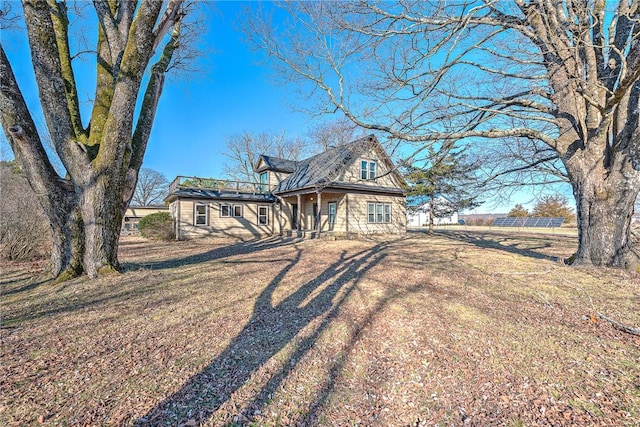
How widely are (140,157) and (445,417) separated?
25.2ft

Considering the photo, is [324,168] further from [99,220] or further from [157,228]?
[99,220]

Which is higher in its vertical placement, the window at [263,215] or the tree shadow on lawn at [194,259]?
the window at [263,215]

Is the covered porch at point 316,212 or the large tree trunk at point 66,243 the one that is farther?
the covered porch at point 316,212

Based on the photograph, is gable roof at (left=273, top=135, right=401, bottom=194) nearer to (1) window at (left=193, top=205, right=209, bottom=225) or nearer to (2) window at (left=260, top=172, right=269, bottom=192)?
(2) window at (left=260, top=172, right=269, bottom=192)

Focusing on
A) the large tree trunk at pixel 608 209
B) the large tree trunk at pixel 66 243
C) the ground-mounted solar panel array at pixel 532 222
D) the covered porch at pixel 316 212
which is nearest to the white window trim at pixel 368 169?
the covered porch at pixel 316 212

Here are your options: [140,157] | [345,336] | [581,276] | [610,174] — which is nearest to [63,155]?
[140,157]

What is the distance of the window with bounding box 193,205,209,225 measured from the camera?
680 inches

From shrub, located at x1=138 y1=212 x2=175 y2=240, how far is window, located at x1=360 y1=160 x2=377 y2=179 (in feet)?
39.5

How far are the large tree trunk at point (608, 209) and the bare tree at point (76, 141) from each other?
10214mm

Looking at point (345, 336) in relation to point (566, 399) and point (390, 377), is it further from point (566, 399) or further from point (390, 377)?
point (566, 399)

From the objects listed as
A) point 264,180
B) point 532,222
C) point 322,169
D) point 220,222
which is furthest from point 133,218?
point 532,222

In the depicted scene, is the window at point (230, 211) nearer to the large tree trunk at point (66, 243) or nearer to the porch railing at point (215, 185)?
the porch railing at point (215, 185)

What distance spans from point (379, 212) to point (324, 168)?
4.73 metres

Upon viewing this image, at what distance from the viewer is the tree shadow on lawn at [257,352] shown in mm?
2178
